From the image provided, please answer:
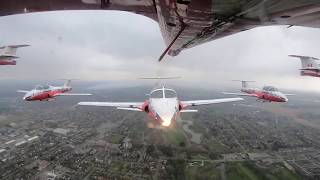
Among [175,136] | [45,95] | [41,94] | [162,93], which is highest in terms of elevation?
[162,93]

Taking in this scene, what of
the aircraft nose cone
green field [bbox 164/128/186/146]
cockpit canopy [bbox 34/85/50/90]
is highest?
cockpit canopy [bbox 34/85/50/90]

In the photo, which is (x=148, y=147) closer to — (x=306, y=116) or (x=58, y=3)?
(x=58, y=3)

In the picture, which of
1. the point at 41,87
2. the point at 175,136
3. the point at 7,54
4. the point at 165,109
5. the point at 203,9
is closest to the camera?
the point at 203,9

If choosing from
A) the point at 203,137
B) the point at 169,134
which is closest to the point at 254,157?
the point at 203,137

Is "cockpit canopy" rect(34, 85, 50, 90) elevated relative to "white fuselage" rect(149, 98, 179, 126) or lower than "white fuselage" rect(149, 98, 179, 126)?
elevated

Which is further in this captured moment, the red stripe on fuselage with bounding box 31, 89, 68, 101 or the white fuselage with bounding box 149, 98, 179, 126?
the red stripe on fuselage with bounding box 31, 89, 68, 101

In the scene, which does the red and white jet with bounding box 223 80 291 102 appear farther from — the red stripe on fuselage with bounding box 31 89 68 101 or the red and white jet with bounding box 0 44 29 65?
the red and white jet with bounding box 0 44 29 65

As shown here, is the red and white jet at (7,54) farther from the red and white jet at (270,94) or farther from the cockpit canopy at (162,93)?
the red and white jet at (270,94)

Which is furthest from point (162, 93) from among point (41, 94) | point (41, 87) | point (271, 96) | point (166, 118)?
point (271, 96)

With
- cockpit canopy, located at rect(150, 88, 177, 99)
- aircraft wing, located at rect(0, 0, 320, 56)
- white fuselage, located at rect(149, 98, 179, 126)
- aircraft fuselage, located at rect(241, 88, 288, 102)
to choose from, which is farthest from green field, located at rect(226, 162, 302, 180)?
aircraft wing, located at rect(0, 0, 320, 56)

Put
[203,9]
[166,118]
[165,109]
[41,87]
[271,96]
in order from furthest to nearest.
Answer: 1. [271,96]
2. [41,87]
3. [165,109]
4. [166,118]
5. [203,9]

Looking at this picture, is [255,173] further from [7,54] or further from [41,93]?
[7,54]
